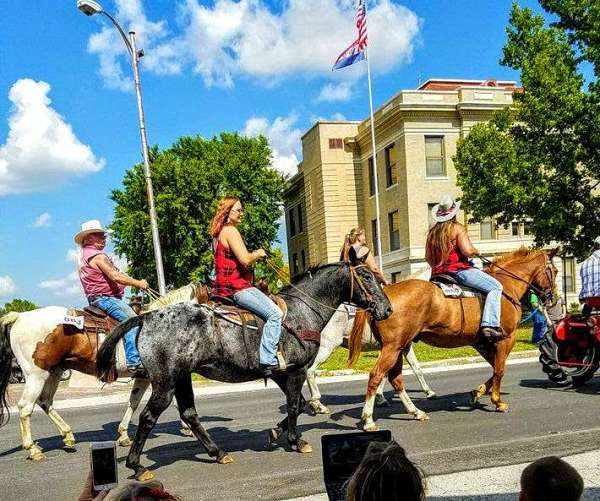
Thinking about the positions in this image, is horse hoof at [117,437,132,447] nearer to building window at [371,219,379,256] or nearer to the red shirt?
the red shirt

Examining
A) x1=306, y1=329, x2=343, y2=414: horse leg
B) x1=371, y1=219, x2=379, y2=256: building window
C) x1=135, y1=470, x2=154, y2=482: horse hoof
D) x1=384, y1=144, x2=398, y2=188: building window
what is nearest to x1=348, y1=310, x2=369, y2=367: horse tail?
x1=306, y1=329, x2=343, y2=414: horse leg

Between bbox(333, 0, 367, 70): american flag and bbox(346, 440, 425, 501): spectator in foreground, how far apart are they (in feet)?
104

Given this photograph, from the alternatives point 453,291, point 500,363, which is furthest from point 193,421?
point 500,363

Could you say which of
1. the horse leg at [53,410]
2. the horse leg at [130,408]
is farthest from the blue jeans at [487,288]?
the horse leg at [53,410]

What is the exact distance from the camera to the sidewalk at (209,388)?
520 inches

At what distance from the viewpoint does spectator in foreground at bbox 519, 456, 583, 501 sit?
2.12m

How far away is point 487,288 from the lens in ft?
28.5

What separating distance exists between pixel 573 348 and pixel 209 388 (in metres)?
8.01

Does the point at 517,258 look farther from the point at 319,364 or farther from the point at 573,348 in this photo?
the point at 319,364

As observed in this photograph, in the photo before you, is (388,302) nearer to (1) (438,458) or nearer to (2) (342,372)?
(1) (438,458)

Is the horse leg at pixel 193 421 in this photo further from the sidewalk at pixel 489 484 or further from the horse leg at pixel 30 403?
the horse leg at pixel 30 403

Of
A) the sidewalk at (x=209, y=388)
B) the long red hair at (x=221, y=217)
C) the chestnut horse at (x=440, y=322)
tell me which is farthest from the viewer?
the sidewalk at (x=209, y=388)

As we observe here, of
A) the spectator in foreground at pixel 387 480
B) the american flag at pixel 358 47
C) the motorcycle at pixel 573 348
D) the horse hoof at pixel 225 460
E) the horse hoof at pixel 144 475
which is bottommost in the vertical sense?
the horse hoof at pixel 225 460

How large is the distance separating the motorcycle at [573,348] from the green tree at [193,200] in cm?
3238
